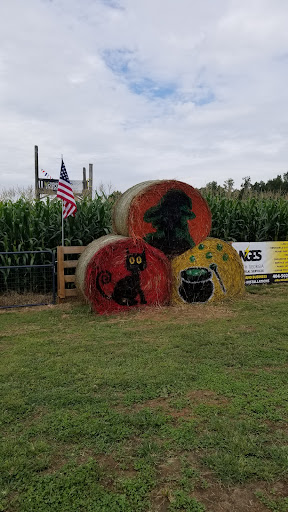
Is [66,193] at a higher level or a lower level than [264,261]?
higher

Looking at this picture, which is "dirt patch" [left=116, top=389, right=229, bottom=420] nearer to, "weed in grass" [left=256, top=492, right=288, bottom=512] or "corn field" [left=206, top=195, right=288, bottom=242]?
"weed in grass" [left=256, top=492, right=288, bottom=512]

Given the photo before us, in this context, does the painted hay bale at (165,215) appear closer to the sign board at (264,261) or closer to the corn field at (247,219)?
the sign board at (264,261)

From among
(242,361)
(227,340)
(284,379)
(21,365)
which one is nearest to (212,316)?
(227,340)

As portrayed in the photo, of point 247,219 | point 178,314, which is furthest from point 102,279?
point 247,219

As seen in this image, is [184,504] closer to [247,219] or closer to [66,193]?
[66,193]

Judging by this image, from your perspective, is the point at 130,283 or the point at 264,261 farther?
the point at 264,261

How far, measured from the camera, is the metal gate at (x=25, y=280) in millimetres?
8328

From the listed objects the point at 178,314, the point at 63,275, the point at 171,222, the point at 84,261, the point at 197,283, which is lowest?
the point at 178,314

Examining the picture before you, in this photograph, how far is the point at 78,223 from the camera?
935 centimetres

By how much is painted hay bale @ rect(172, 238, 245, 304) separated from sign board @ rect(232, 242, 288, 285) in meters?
2.12

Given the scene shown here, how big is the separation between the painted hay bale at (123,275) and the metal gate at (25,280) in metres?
1.40

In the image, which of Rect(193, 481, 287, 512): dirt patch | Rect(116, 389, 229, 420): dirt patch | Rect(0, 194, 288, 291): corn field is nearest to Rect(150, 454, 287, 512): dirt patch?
Rect(193, 481, 287, 512): dirt patch

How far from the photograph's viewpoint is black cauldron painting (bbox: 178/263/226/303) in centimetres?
788

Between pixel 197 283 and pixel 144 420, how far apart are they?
16.1 feet
